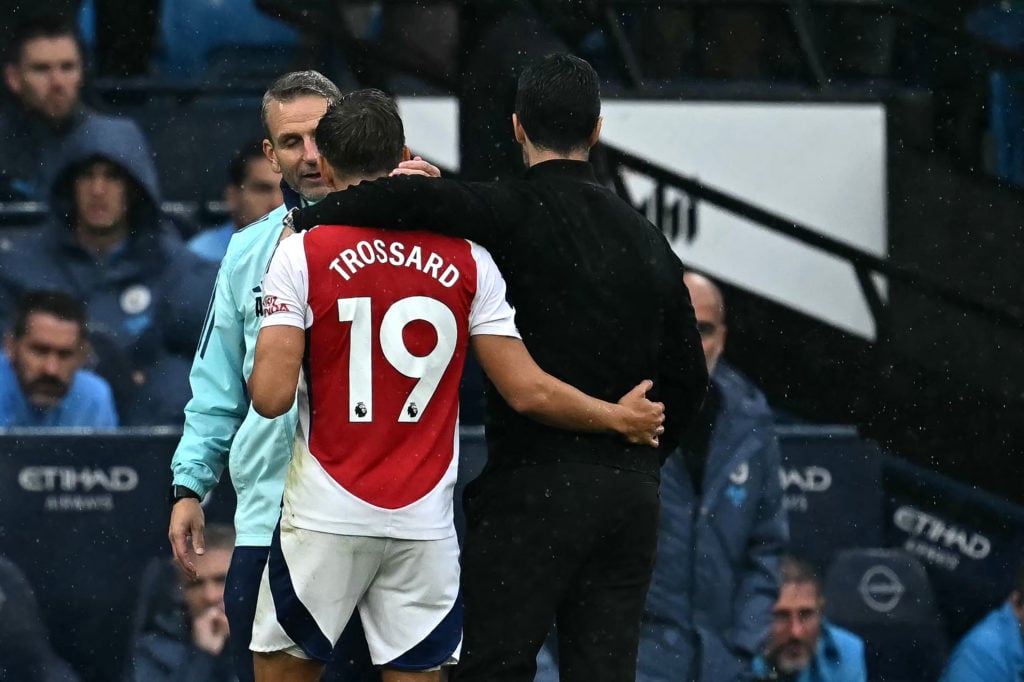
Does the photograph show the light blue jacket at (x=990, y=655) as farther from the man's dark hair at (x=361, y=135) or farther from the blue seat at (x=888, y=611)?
the man's dark hair at (x=361, y=135)

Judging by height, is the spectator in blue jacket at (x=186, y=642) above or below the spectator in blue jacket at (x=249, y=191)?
below

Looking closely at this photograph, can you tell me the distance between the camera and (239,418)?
3934mm

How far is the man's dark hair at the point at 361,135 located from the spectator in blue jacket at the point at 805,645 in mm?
3078

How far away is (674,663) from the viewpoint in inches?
233

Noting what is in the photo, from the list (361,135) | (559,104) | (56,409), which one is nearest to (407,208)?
(361,135)

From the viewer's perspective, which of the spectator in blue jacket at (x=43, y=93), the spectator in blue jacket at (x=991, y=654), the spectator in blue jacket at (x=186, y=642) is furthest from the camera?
the spectator in blue jacket at (x=43, y=93)

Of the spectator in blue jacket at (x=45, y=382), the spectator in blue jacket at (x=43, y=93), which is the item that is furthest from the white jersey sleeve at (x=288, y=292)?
the spectator in blue jacket at (x=43, y=93)

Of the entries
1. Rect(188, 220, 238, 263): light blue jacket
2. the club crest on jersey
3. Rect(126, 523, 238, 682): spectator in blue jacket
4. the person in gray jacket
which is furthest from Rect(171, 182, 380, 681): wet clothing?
Rect(188, 220, 238, 263): light blue jacket

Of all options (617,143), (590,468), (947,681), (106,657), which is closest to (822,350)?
(617,143)

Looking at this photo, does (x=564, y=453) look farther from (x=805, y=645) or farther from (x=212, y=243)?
(x=212, y=243)

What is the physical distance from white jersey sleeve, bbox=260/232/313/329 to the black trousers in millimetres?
554

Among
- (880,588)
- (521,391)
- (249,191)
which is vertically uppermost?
(521,391)

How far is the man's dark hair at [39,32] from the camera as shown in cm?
716

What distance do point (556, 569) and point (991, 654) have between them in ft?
11.0
